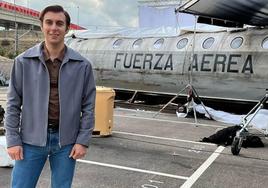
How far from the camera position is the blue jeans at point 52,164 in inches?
140

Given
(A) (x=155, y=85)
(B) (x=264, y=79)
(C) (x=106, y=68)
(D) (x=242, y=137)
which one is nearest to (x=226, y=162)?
(D) (x=242, y=137)

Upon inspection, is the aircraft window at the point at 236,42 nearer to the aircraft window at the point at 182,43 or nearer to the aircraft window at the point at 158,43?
the aircraft window at the point at 182,43

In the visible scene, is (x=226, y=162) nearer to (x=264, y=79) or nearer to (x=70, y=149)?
(x=70, y=149)

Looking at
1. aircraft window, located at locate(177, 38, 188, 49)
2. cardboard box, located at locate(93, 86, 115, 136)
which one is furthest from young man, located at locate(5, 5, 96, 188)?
aircraft window, located at locate(177, 38, 188, 49)

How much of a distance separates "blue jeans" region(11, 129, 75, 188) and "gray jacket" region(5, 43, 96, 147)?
6 centimetres

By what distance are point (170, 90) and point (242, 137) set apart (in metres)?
8.90

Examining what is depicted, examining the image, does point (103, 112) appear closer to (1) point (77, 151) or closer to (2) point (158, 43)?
(1) point (77, 151)

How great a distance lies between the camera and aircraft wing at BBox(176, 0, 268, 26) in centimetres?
1311

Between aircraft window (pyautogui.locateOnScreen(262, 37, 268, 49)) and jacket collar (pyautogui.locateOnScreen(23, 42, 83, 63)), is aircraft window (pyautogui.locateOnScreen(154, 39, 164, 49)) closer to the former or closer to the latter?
aircraft window (pyautogui.locateOnScreen(262, 37, 268, 49))

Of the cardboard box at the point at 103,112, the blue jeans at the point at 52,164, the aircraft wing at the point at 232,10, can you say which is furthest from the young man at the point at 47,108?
the aircraft wing at the point at 232,10

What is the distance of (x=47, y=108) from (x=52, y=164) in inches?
19.2

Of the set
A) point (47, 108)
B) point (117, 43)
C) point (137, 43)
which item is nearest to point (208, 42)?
point (137, 43)

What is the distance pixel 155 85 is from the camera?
17875mm

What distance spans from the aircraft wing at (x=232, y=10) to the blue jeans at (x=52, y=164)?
31.9 feet
